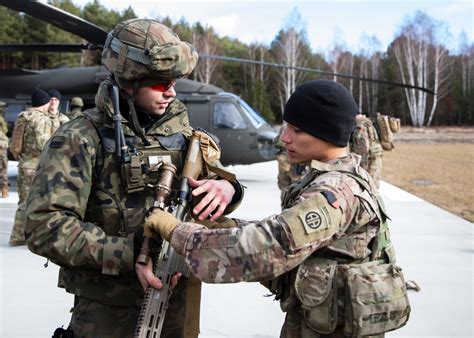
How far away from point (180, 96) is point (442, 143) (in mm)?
22342

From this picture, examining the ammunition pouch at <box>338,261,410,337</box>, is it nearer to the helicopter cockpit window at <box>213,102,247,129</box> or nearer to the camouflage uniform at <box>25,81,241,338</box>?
the camouflage uniform at <box>25,81,241,338</box>

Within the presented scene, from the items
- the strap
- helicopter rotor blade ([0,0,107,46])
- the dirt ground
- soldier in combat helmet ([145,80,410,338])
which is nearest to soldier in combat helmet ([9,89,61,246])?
helicopter rotor blade ([0,0,107,46])

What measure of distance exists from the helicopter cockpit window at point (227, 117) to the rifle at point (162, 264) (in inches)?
340

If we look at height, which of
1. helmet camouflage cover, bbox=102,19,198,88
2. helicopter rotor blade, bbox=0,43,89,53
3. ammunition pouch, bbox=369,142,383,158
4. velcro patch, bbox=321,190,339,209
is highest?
helicopter rotor blade, bbox=0,43,89,53

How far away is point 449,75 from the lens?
41812 millimetres

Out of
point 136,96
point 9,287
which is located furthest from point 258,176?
point 136,96

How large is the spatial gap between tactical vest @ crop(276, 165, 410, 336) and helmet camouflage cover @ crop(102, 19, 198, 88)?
0.63m

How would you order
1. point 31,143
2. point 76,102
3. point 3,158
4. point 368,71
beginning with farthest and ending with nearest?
point 368,71, point 76,102, point 3,158, point 31,143

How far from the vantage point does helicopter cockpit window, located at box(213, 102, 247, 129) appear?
1032cm

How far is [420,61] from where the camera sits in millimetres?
38156

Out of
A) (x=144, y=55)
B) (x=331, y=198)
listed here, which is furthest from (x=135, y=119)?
(x=331, y=198)

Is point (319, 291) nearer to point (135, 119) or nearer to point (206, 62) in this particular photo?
point (135, 119)

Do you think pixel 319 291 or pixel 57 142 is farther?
pixel 57 142

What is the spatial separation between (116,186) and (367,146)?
6205 millimetres
